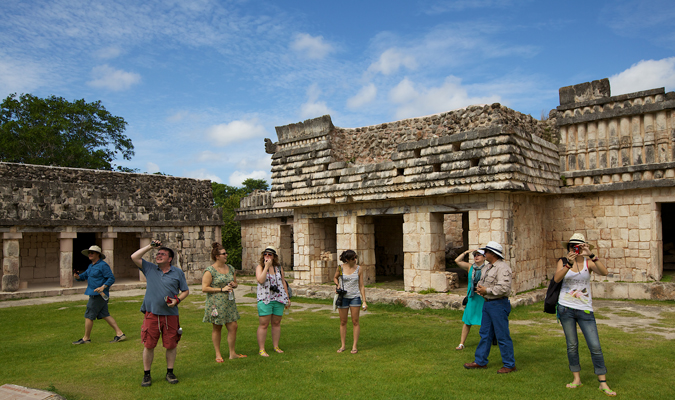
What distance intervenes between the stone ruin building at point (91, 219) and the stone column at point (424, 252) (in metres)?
10.5

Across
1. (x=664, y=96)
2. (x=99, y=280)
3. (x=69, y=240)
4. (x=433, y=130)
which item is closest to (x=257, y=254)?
(x=69, y=240)

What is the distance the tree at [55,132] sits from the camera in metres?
26.8

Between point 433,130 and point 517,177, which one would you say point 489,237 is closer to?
point 517,177

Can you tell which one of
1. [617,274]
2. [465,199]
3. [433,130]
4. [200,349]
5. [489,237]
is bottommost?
[200,349]

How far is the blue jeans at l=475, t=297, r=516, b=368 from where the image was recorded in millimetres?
6047

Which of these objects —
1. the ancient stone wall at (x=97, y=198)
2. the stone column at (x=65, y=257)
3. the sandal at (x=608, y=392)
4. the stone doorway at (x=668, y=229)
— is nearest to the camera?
the sandal at (x=608, y=392)

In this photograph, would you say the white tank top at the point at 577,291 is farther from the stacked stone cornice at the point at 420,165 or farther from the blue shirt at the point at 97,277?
the blue shirt at the point at 97,277

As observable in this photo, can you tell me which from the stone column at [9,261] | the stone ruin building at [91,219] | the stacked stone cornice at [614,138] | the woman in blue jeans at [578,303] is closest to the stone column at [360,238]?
the stacked stone cornice at [614,138]

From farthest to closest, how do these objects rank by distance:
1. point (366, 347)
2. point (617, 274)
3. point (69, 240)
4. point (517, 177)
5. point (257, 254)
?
point (257, 254) < point (69, 240) < point (617, 274) < point (517, 177) < point (366, 347)

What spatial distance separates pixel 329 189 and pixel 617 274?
7.75m

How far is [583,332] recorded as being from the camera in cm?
543

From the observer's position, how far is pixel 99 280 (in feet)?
28.0

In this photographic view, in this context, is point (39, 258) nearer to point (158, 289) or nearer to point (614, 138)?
point (158, 289)

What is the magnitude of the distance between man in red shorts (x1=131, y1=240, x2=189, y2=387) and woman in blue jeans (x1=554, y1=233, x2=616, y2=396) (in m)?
4.53
